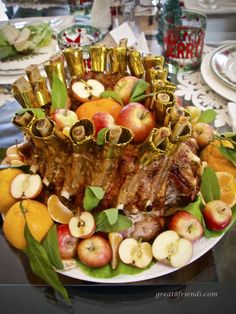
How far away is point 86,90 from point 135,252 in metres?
0.32

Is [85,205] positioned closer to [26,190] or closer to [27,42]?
[26,190]

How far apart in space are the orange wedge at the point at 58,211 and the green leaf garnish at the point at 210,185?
23 cm

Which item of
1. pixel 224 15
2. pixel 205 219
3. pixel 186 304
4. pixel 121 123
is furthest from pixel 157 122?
pixel 224 15

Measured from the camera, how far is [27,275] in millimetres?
601

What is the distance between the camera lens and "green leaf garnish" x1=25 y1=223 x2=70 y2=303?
0.55 metres

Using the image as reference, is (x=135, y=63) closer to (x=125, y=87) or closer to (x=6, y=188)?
(x=125, y=87)

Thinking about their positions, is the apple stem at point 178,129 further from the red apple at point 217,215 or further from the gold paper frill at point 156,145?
the red apple at point 217,215

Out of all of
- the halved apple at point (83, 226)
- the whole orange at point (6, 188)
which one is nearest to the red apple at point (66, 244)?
the halved apple at point (83, 226)

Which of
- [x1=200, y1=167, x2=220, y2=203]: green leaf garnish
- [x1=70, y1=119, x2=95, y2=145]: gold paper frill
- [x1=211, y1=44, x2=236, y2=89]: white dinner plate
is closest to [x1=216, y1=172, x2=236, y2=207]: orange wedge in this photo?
[x1=200, y1=167, x2=220, y2=203]: green leaf garnish

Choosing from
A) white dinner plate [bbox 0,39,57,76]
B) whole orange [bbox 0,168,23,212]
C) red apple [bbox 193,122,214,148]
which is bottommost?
whole orange [bbox 0,168,23,212]

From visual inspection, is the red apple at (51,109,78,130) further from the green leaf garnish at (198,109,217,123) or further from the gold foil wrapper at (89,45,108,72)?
the green leaf garnish at (198,109,217,123)

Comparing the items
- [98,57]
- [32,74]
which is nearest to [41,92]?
[32,74]

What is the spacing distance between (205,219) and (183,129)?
0.54ft

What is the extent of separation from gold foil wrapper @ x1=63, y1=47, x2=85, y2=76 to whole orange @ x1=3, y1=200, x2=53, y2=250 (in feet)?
0.96
